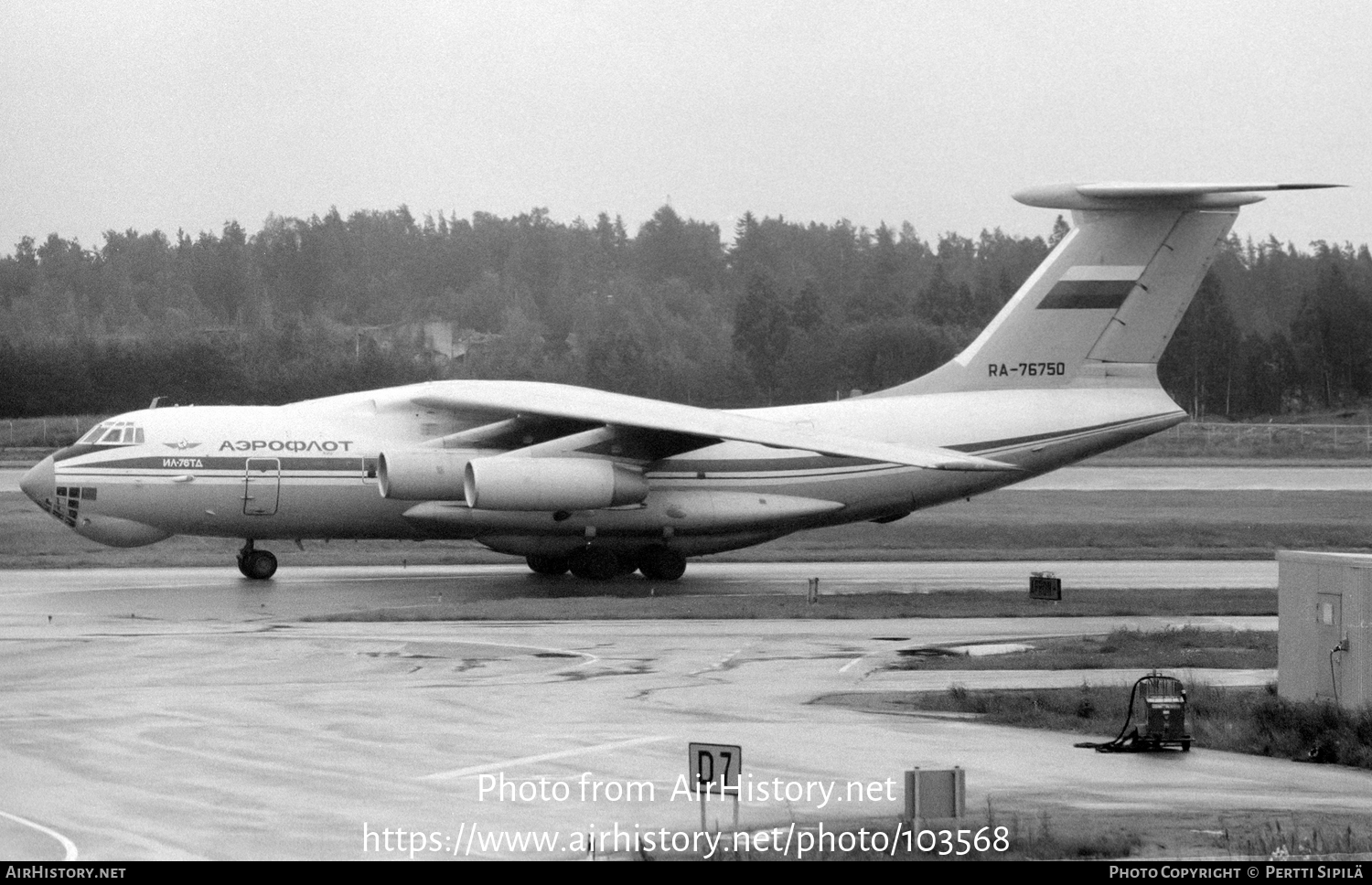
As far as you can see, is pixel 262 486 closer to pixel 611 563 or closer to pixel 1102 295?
pixel 611 563

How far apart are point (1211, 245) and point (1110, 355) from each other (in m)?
2.58

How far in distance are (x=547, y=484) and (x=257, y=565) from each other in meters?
5.41

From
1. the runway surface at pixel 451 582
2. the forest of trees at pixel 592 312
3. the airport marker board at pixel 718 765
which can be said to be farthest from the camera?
the forest of trees at pixel 592 312

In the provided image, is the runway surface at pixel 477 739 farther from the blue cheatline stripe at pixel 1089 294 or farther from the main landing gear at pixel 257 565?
the blue cheatline stripe at pixel 1089 294

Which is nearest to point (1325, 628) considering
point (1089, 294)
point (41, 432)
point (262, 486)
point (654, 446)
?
point (654, 446)

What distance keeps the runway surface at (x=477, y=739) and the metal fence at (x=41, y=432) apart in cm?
3050

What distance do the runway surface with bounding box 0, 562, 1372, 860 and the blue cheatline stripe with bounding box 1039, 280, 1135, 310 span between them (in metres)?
8.47

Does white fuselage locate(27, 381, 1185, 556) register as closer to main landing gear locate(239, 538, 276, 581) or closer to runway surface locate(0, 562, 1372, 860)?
main landing gear locate(239, 538, 276, 581)

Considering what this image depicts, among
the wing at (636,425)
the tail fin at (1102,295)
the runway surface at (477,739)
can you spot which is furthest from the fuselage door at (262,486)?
the tail fin at (1102,295)

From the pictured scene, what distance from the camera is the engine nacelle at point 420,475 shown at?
1119 inches

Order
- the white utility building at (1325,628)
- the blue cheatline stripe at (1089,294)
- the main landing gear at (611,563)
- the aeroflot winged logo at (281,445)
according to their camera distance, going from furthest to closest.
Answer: the blue cheatline stripe at (1089,294) → the main landing gear at (611,563) → the aeroflot winged logo at (281,445) → the white utility building at (1325,628)

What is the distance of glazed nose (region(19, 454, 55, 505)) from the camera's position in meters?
29.4

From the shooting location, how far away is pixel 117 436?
2975 cm

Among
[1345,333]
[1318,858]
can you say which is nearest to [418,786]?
[1318,858]
